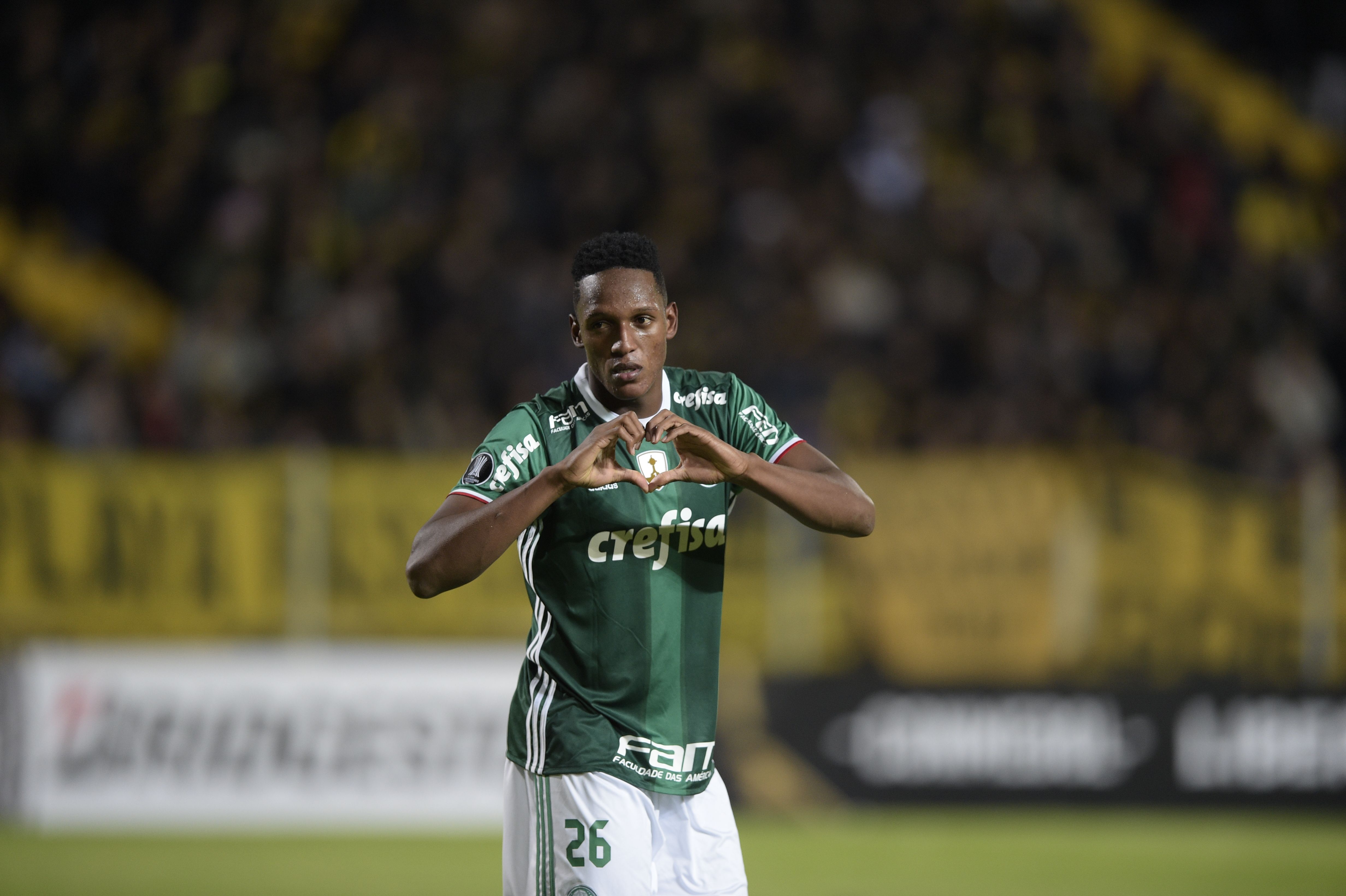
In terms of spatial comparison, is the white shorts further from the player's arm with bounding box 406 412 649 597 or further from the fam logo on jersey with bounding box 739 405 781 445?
the fam logo on jersey with bounding box 739 405 781 445

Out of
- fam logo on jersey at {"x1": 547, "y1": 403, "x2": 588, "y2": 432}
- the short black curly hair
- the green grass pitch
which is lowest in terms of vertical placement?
the green grass pitch

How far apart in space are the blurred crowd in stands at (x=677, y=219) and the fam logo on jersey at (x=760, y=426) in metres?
8.43

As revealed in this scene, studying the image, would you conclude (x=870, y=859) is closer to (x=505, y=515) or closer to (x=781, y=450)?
(x=781, y=450)

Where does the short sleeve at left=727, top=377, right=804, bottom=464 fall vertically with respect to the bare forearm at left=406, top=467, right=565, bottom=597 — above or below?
above

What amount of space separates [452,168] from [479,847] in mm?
7290

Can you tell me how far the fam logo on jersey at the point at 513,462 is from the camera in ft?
13.6

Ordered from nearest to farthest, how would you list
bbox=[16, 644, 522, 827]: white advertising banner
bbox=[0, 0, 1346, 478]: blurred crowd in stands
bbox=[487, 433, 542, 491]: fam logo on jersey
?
bbox=[487, 433, 542, 491]: fam logo on jersey < bbox=[16, 644, 522, 827]: white advertising banner < bbox=[0, 0, 1346, 478]: blurred crowd in stands

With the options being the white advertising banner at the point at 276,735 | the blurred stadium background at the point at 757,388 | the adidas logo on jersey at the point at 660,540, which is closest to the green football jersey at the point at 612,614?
the adidas logo on jersey at the point at 660,540

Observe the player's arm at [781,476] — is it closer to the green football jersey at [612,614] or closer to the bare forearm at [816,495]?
the bare forearm at [816,495]

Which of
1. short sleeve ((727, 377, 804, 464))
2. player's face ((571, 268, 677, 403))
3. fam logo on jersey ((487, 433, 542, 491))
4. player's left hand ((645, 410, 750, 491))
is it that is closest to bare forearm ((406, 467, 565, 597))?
fam logo on jersey ((487, 433, 542, 491))

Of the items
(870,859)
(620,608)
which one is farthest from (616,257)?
(870,859)

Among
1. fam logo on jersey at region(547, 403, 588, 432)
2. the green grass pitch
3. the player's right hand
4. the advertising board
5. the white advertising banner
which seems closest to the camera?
the player's right hand

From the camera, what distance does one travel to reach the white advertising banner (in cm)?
1095

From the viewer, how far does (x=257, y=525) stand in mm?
11320
